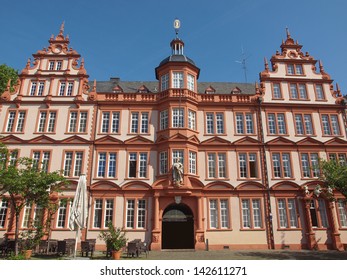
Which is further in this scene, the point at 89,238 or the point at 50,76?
the point at 50,76

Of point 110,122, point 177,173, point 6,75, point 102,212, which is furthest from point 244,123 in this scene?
point 6,75

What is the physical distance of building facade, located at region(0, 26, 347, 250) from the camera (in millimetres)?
24719

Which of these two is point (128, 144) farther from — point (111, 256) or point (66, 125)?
point (111, 256)

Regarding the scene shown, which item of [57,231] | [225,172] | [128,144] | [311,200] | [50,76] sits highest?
[50,76]

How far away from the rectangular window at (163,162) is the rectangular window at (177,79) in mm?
6786

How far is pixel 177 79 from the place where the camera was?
93.8 ft

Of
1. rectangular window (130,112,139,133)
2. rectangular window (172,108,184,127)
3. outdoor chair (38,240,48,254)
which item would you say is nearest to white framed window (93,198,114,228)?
outdoor chair (38,240,48,254)

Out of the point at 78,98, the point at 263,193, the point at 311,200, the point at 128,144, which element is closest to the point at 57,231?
the point at 128,144

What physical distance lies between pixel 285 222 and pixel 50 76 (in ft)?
83.4

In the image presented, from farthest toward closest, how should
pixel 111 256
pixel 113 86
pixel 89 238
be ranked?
pixel 113 86 → pixel 89 238 → pixel 111 256

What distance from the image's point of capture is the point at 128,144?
26.6 m

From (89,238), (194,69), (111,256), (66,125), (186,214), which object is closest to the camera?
(111,256)

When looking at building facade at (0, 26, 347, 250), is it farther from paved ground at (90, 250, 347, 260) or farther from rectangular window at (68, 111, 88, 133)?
paved ground at (90, 250, 347, 260)

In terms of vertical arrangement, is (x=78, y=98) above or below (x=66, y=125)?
above
